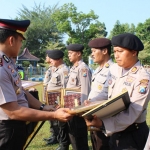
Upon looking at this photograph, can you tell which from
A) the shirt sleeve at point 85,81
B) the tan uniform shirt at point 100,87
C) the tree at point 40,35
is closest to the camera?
the tan uniform shirt at point 100,87

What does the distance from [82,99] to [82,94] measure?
11 centimetres

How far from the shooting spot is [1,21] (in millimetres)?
2232

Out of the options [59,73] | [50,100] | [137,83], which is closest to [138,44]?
[137,83]

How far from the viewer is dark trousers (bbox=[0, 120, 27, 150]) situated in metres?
2.23

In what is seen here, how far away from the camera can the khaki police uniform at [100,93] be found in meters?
3.29

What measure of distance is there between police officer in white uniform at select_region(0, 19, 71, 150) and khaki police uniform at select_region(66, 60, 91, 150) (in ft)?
5.74

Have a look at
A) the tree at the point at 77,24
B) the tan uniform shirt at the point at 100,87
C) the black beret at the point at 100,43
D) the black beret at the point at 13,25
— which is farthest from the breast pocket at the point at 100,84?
the tree at the point at 77,24

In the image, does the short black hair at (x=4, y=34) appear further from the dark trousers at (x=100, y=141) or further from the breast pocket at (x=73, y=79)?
the breast pocket at (x=73, y=79)

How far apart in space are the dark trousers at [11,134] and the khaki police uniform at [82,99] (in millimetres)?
1728

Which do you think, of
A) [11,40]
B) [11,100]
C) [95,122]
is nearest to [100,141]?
[95,122]

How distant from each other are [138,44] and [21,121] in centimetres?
133

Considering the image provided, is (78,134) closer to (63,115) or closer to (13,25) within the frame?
(63,115)

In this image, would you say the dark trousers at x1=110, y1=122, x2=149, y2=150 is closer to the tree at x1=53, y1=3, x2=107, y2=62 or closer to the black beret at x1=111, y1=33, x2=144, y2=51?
the black beret at x1=111, y1=33, x2=144, y2=51

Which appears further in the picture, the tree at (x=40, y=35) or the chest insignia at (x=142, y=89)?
the tree at (x=40, y=35)
